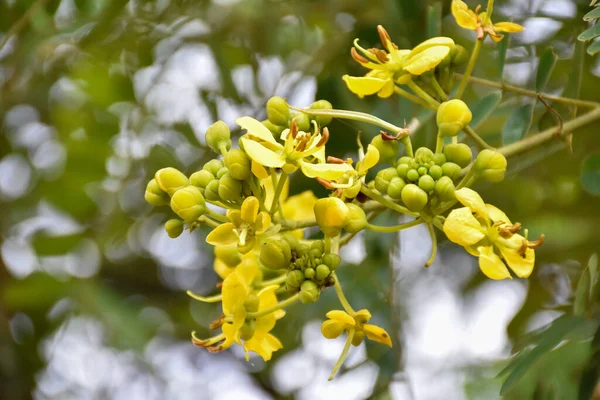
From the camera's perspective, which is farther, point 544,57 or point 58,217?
point 58,217

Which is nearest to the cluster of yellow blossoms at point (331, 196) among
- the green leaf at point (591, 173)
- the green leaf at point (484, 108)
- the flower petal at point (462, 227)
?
the flower petal at point (462, 227)

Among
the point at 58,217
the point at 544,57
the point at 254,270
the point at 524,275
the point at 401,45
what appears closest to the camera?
the point at 524,275

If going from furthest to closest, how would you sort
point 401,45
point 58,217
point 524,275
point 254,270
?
point 58,217
point 401,45
point 254,270
point 524,275

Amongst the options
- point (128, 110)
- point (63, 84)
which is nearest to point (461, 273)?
point (128, 110)

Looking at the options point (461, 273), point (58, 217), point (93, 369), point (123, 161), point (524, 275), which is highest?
point (524, 275)

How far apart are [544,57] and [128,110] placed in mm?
1132

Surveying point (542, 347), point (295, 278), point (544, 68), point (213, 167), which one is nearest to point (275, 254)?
point (295, 278)

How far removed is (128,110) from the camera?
190 cm

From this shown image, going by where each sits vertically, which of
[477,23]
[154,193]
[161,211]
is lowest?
[161,211]

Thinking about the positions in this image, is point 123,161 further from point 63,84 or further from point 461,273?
point 461,273

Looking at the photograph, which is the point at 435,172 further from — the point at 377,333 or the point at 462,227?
the point at 377,333

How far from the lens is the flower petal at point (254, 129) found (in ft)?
2.71

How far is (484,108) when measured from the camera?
3.55 feet

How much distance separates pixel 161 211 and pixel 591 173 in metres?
1.05
